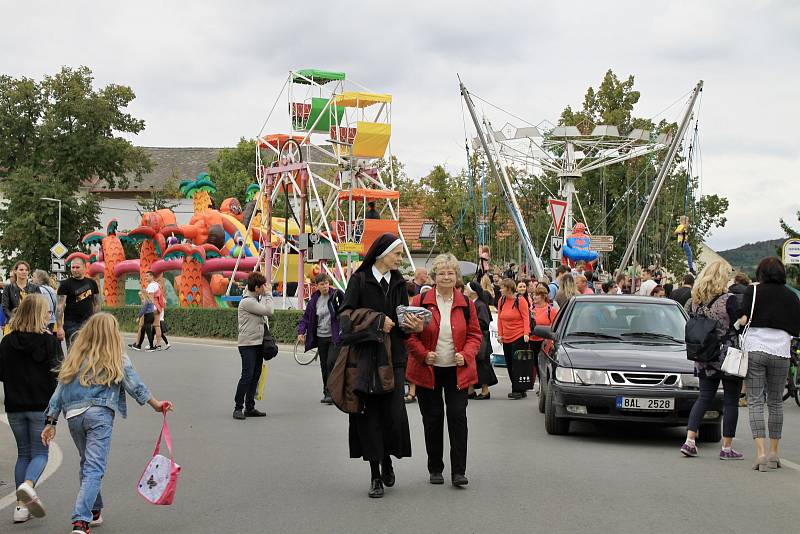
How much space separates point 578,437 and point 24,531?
6.16 meters

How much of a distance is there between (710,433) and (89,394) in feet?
22.3

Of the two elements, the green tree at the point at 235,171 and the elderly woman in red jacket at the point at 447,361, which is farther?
the green tree at the point at 235,171

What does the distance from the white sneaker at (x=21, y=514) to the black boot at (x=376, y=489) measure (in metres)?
2.34

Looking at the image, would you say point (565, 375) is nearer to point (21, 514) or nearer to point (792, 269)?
point (21, 514)

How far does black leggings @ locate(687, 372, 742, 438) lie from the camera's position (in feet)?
33.5

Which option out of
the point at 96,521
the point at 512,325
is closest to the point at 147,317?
the point at 512,325

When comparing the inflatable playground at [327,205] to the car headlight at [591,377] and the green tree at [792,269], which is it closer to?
the green tree at [792,269]

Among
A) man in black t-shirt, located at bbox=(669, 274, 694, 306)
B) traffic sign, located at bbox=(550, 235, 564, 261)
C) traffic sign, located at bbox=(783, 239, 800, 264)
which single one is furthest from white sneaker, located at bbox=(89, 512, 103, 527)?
traffic sign, located at bbox=(550, 235, 564, 261)

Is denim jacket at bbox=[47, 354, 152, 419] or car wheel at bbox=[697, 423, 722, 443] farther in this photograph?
car wheel at bbox=[697, 423, 722, 443]

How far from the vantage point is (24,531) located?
23.5 feet

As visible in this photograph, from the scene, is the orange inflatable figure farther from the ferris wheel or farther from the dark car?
the dark car

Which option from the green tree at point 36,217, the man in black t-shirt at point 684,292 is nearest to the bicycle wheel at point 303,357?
the man in black t-shirt at point 684,292

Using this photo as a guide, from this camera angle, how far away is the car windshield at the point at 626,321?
12.2 metres

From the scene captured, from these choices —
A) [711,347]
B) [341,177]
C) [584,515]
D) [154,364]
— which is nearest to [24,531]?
[584,515]
